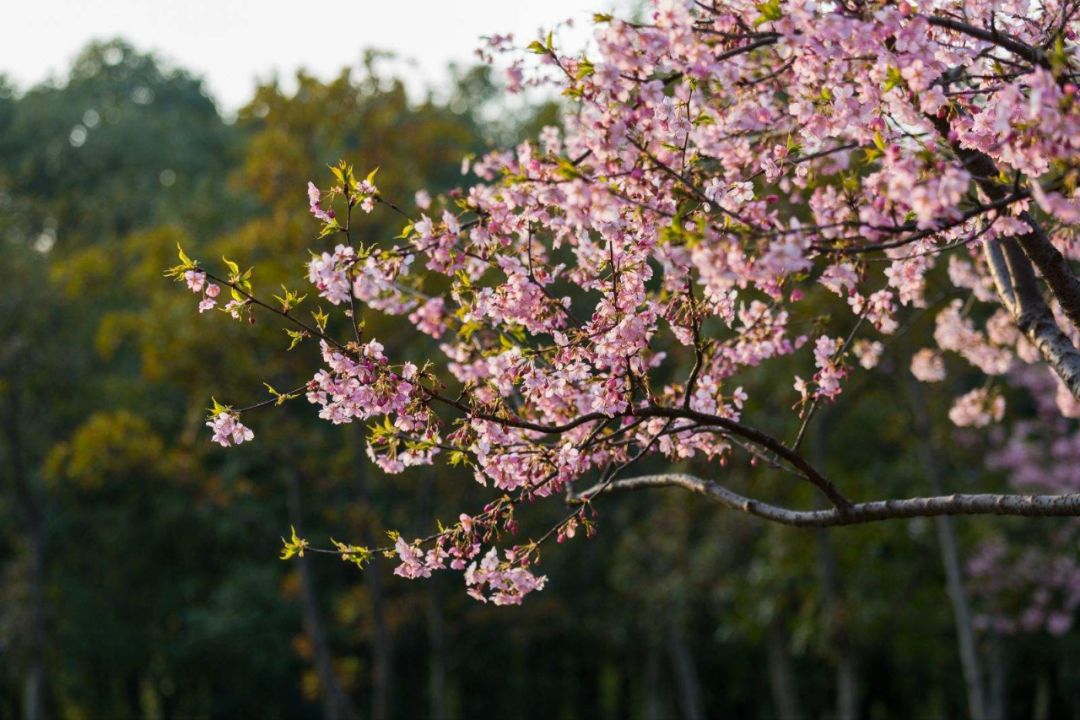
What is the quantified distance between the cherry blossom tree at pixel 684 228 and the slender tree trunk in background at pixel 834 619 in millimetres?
11679

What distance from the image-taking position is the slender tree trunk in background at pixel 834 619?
16.8 meters

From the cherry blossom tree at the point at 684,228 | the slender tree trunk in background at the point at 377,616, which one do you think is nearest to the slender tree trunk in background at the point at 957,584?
the slender tree trunk in background at the point at 377,616

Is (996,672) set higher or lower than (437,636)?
lower

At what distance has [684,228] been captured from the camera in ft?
14.0

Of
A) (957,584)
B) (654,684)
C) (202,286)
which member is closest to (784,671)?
(654,684)

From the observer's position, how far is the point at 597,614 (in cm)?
2614

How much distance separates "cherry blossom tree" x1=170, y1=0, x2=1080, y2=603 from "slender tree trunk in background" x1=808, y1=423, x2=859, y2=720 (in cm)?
1168

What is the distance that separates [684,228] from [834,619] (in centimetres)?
1350

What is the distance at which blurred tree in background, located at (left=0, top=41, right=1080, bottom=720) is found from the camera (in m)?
18.1

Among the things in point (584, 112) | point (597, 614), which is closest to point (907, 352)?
point (597, 614)

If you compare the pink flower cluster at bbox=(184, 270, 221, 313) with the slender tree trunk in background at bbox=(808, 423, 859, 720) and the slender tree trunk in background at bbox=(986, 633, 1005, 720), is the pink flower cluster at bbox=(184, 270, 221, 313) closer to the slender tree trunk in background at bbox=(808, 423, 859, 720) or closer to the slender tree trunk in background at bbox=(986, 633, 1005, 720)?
the slender tree trunk in background at bbox=(808, 423, 859, 720)

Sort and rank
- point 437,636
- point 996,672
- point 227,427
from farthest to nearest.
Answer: point 437,636 < point 996,672 < point 227,427

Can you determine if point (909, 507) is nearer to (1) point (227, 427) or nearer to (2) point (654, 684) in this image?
(1) point (227, 427)

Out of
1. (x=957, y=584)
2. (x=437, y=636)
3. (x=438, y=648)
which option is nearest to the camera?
(x=957, y=584)
